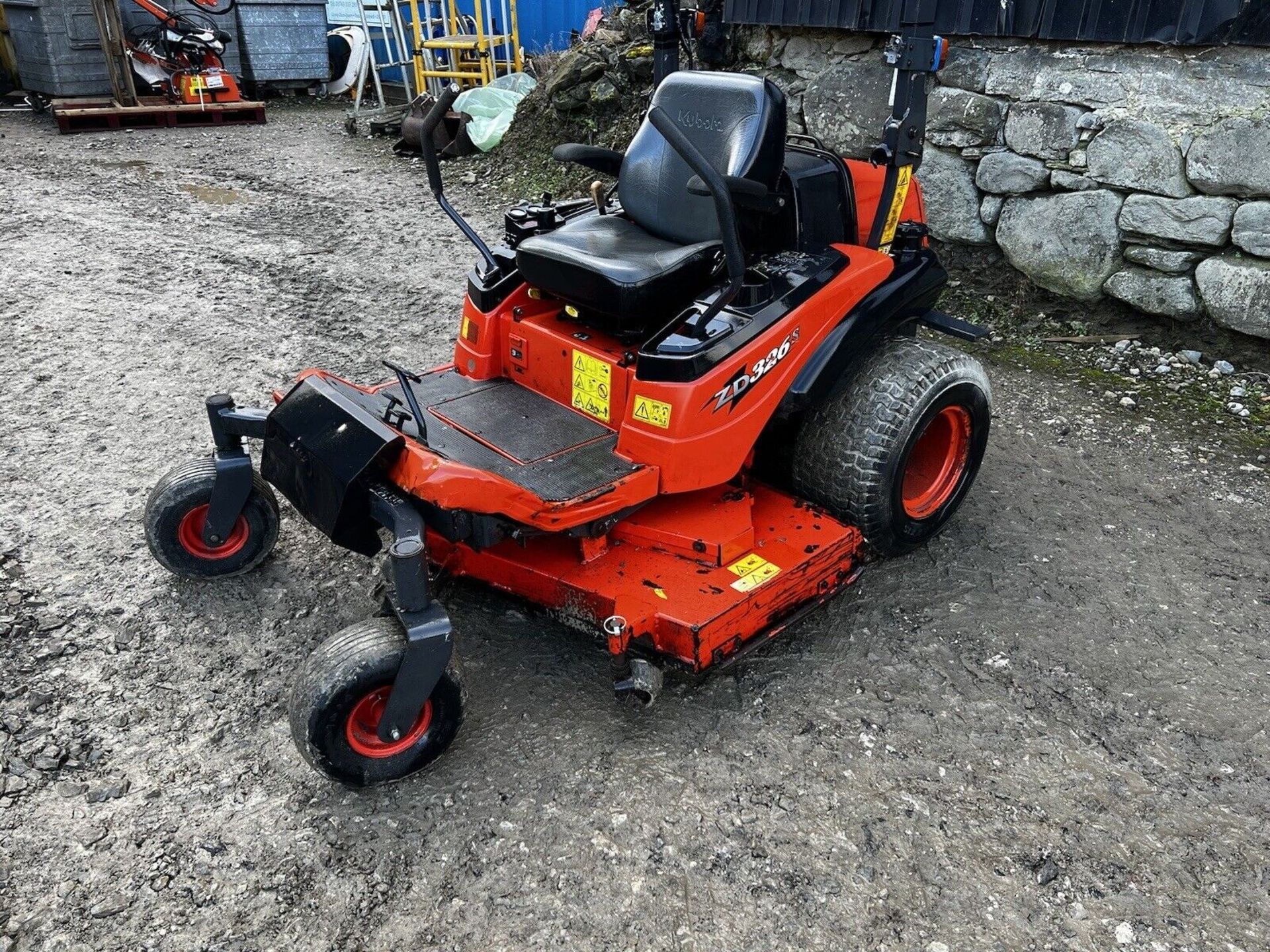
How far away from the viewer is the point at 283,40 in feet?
38.5

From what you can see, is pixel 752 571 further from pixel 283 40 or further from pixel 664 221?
pixel 283 40

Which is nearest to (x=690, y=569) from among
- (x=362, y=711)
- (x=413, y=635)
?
(x=413, y=635)

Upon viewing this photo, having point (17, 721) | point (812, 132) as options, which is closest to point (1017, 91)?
point (812, 132)

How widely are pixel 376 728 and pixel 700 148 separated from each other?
195 cm

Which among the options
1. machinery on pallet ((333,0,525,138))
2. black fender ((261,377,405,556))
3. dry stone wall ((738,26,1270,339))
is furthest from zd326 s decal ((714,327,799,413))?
machinery on pallet ((333,0,525,138))

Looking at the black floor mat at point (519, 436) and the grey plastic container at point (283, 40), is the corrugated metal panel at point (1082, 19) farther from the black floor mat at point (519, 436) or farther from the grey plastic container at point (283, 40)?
the grey plastic container at point (283, 40)

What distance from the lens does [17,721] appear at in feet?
8.52

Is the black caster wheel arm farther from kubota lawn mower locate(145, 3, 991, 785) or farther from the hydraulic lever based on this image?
the hydraulic lever

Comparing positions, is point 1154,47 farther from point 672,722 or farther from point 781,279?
point 672,722

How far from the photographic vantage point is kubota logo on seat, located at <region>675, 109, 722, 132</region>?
10.2 feet

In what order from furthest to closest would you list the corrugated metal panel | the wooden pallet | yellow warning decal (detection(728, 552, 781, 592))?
the wooden pallet → the corrugated metal panel → yellow warning decal (detection(728, 552, 781, 592))

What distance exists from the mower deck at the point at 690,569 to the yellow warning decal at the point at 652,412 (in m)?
0.31

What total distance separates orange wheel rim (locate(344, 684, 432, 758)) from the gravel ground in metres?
0.11

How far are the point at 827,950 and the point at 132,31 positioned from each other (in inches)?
462
